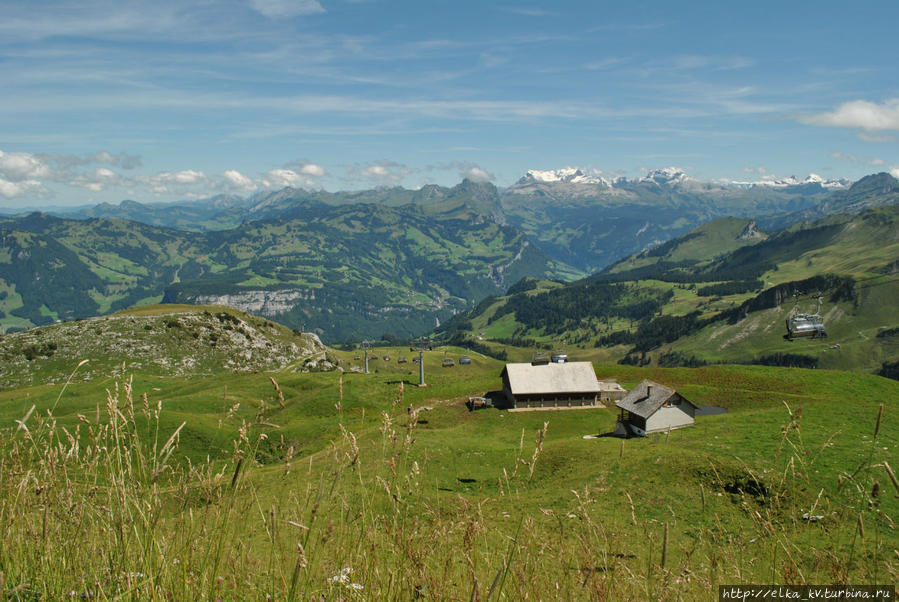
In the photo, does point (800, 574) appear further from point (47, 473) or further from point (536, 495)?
point (536, 495)

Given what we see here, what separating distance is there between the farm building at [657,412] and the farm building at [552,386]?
11318mm

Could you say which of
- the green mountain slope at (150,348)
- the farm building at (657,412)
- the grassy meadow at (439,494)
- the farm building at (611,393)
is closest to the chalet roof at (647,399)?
the farm building at (657,412)

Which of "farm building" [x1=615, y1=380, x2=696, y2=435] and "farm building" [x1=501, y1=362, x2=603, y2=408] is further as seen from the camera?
"farm building" [x1=501, y1=362, x2=603, y2=408]

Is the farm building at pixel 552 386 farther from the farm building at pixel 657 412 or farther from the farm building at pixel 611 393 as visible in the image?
the farm building at pixel 657 412

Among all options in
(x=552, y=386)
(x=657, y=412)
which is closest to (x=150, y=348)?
(x=552, y=386)

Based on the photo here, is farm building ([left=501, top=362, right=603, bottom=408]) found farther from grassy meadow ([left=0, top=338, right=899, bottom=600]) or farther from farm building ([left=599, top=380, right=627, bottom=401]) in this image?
grassy meadow ([left=0, top=338, right=899, bottom=600])

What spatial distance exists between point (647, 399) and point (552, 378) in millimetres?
14685

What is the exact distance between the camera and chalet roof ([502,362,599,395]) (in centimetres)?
6353

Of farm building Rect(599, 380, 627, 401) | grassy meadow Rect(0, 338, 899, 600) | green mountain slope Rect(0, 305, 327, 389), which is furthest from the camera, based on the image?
green mountain slope Rect(0, 305, 327, 389)

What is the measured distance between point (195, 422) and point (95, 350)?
91.3 m

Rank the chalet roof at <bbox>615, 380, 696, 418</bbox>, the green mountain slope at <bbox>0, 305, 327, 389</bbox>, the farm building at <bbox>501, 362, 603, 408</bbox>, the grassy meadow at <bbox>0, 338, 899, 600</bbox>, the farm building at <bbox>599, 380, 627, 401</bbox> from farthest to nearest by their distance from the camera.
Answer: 1. the green mountain slope at <bbox>0, 305, 327, 389</bbox>
2. the farm building at <bbox>599, 380, 627, 401</bbox>
3. the farm building at <bbox>501, 362, 603, 408</bbox>
4. the chalet roof at <bbox>615, 380, 696, 418</bbox>
5. the grassy meadow at <bbox>0, 338, 899, 600</bbox>

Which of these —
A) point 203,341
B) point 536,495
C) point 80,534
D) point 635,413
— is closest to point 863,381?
point 635,413

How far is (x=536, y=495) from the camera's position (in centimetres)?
2962

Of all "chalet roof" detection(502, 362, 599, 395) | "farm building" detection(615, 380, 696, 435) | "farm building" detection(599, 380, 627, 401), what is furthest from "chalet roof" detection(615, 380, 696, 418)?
"farm building" detection(599, 380, 627, 401)
